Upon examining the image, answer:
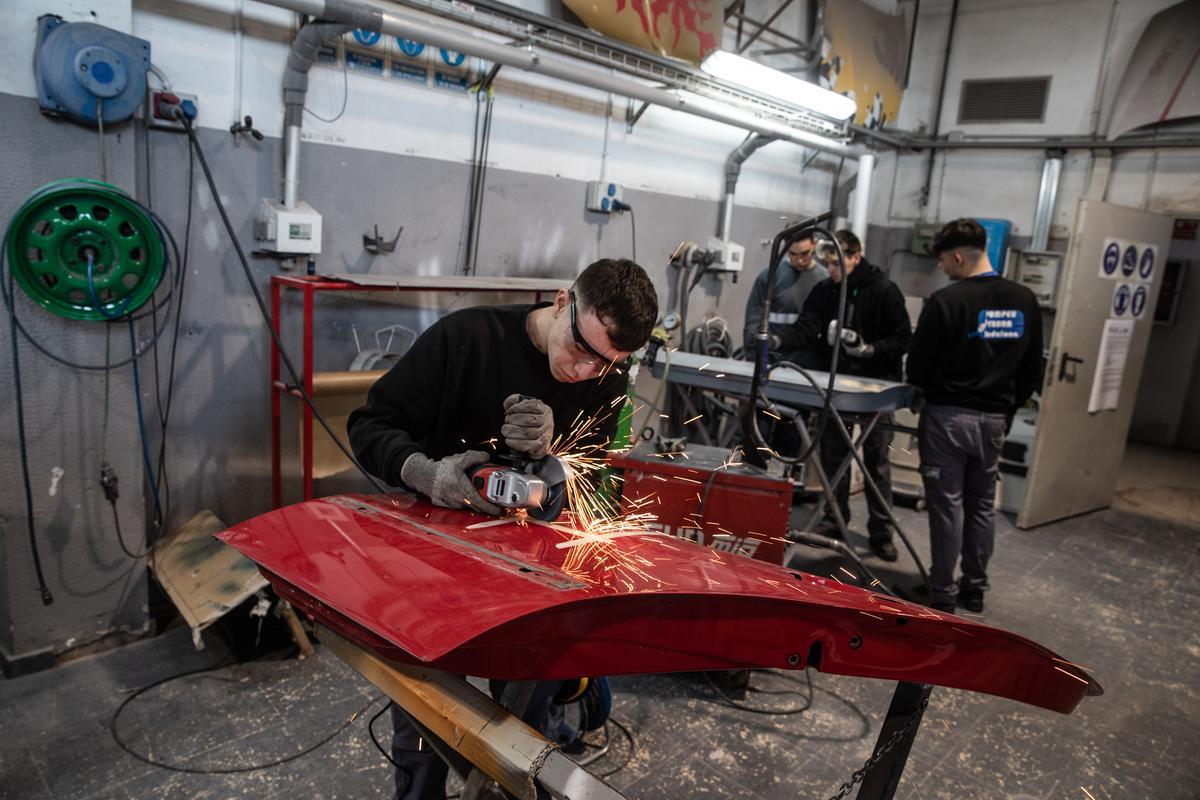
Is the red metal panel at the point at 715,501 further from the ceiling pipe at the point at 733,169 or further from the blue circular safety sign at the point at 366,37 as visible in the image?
the ceiling pipe at the point at 733,169

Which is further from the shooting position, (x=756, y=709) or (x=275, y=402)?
(x=275, y=402)

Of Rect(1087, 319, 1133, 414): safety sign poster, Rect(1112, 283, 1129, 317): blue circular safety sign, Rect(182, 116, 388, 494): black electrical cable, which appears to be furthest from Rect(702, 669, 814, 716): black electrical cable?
Rect(1112, 283, 1129, 317): blue circular safety sign

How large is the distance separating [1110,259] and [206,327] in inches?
218

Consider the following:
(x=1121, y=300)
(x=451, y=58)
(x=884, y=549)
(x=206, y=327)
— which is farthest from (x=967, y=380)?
(x=206, y=327)

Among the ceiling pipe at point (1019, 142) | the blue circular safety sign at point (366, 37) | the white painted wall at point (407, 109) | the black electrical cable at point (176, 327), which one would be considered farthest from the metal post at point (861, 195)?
the black electrical cable at point (176, 327)

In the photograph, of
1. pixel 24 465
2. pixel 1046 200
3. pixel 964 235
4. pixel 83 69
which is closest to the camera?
pixel 83 69

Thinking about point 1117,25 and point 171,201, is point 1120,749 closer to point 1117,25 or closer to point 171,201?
point 171,201

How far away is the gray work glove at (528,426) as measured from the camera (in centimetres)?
176

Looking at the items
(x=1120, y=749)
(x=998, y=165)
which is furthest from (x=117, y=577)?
(x=998, y=165)

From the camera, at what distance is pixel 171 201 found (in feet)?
10.2

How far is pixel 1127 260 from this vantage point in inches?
212

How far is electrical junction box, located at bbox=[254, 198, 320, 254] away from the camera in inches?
130

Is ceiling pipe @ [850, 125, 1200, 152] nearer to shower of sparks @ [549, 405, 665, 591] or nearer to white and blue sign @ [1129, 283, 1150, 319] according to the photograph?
white and blue sign @ [1129, 283, 1150, 319]

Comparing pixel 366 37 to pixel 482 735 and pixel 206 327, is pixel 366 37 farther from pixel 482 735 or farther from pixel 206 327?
pixel 482 735
